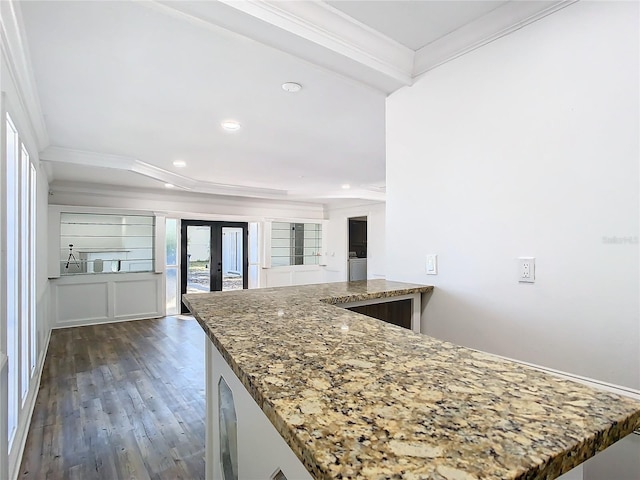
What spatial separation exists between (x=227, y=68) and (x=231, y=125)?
1.05 meters

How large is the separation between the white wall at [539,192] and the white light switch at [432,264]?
47mm

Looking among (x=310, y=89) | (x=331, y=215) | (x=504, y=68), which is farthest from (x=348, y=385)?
(x=331, y=215)

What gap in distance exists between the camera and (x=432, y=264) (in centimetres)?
211

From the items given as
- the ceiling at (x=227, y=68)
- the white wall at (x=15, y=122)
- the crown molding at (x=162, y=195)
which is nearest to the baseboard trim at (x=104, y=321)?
the crown molding at (x=162, y=195)

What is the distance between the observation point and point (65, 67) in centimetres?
215

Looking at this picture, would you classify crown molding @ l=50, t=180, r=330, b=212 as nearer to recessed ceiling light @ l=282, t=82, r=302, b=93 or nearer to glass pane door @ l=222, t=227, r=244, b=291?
glass pane door @ l=222, t=227, r=244, b=291

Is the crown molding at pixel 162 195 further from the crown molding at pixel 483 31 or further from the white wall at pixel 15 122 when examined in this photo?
the crown molding at pixel 483 31

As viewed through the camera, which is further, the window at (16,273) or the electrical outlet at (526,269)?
the window at (16,273)

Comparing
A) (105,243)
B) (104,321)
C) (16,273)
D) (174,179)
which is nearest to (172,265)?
(105,243)

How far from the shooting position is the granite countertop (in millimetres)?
495

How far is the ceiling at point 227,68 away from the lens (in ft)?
5.56

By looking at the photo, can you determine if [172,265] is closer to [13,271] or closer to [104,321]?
[104,321]

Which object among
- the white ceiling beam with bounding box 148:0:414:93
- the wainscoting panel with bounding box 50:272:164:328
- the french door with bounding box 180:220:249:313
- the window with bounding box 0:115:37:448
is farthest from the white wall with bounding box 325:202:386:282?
the window with bounding box 0:115:37:448

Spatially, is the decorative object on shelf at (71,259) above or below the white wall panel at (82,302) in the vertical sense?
above
